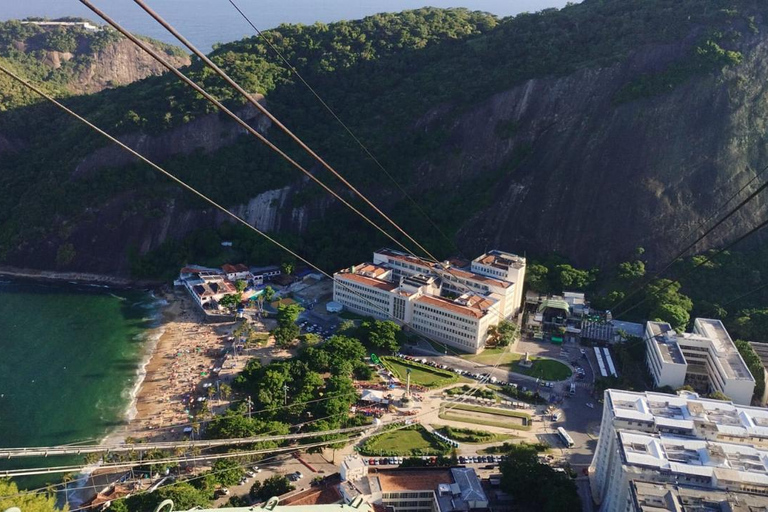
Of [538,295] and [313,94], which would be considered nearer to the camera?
[538,295]

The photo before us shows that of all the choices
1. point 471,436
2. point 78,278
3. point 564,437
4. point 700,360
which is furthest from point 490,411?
point 78,278

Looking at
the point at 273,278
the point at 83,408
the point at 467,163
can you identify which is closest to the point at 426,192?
the point at 467,163

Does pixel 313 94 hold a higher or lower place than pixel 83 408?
higher

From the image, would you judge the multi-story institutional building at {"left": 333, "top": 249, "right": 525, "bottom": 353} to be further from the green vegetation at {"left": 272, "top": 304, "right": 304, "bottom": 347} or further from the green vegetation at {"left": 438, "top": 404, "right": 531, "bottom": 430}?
the green vegetation at {"left": 438, "top": 404, "right": 531, "bottom": 430}

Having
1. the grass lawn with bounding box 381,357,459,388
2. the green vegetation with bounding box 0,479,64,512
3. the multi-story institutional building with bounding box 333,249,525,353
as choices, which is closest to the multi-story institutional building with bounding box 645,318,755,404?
the multi-story institutional building with bounding box 333,249,525,353

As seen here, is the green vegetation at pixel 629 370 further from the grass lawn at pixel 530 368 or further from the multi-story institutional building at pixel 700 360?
the grass lawn at pixel 530 368

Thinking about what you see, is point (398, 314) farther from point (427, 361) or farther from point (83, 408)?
point (83, 408)

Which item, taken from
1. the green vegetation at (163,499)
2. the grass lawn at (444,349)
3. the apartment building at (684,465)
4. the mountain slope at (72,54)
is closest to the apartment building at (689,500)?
the apartment building at (684,465)
